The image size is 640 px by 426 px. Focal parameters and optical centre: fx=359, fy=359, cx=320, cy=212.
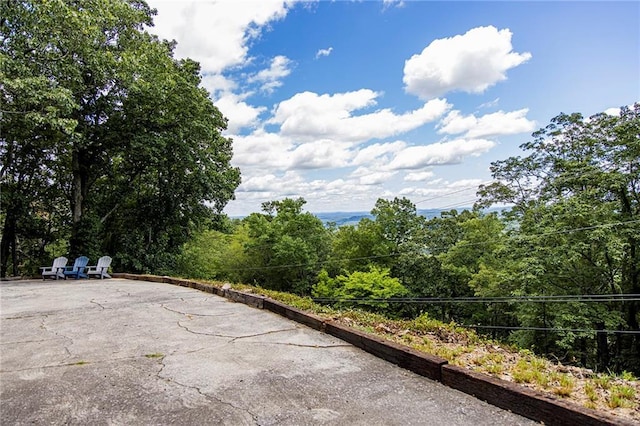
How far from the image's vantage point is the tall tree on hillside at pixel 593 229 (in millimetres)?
11727

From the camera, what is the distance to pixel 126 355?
10.3 ft

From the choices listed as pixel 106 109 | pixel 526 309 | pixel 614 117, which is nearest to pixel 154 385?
pixel 106 109

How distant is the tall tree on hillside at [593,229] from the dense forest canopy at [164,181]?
2.2 inches

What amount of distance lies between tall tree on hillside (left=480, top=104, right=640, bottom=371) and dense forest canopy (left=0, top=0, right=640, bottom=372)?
0.18 ft

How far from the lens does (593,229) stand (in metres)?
11.5

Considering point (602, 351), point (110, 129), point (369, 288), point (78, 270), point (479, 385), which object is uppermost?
point (110, 129)

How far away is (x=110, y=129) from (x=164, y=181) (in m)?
2.68

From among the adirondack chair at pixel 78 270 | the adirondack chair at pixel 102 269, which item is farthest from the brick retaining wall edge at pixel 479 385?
the adirondack chair at pixel 78 270

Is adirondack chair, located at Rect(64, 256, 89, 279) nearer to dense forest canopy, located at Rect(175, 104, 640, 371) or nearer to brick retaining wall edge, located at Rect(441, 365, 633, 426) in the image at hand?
dense forest canopy, located at Rect(175, 104, 640, 371)

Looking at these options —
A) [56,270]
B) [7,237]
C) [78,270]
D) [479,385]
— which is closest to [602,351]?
[479,385]

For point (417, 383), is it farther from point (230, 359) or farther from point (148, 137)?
point (148, 137)

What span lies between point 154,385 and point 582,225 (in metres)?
13.7

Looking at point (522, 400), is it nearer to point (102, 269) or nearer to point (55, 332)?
point (55, 332)

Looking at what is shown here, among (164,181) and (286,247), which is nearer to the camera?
(164,181)
